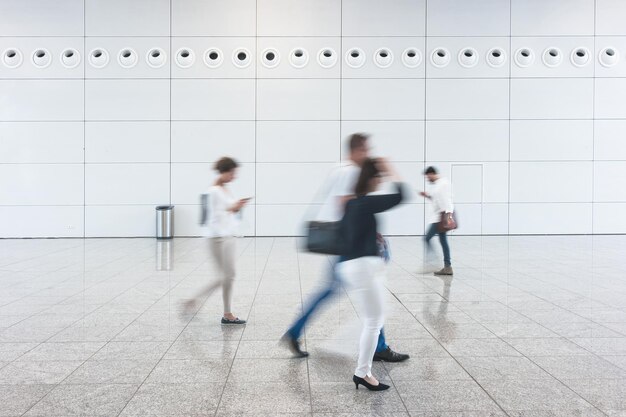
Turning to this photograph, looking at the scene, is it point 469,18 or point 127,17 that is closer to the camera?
point 127,17

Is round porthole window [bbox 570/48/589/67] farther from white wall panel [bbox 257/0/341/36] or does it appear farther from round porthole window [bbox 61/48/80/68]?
round porthole window [bbox 61/48/80/68]

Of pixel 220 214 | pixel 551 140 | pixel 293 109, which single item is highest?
pixel 293 109

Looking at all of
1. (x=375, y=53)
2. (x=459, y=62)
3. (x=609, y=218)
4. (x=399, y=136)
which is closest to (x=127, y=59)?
(x=375, y=53)

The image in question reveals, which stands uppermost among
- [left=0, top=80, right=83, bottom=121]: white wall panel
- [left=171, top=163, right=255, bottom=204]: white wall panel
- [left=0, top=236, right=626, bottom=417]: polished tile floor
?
[left=0, top=80, right=83, bottom=121]: white wall panel

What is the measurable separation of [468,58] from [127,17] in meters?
10.3

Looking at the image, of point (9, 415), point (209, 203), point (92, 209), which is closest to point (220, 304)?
point (209, 203)

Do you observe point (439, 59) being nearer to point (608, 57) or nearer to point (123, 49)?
point (608, 57)

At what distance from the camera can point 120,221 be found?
15.4m

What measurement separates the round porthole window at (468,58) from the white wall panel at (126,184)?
937 cm

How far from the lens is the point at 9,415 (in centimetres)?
329

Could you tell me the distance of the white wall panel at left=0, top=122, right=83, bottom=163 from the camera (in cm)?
1520

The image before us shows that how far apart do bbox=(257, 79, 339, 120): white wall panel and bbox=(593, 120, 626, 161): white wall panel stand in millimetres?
7917

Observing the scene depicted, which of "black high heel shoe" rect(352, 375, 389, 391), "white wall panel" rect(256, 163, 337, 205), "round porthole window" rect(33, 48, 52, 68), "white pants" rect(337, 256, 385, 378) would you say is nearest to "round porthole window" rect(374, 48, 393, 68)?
"white wall panel" rect(256, 163, 337, 205)

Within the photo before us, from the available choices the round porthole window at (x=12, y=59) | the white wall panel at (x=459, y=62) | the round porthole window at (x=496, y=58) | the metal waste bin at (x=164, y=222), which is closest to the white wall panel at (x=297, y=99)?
the white wall panel at (x=459, y=62)
